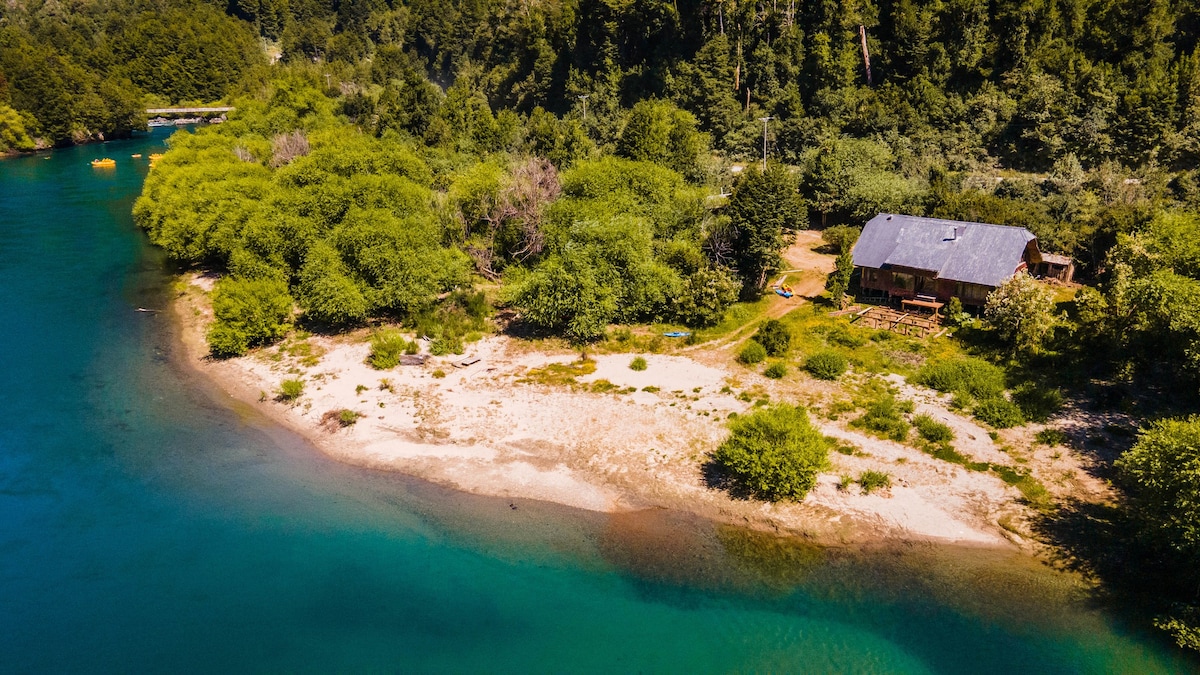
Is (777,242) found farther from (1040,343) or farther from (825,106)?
(825,106)

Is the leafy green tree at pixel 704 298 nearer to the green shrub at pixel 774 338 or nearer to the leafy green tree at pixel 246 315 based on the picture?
the green shrub at pixel 774 338

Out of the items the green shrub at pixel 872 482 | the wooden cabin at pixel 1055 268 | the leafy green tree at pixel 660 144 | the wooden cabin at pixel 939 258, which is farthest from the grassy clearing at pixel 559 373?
the wooden cabin at pixel 1055 268

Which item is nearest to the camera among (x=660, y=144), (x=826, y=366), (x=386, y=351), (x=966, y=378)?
(x=966, y=378)

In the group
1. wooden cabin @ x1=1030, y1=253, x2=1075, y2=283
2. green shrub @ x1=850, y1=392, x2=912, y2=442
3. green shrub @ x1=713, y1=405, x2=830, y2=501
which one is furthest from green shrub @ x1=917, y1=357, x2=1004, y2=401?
wooden cabin @ x1=1030, y1=253, x2=1075, y2=283

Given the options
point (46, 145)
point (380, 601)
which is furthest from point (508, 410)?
point (46, 145)

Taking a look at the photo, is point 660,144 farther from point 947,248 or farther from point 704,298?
point 947,248

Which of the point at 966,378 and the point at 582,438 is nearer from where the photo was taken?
the point at 582,438

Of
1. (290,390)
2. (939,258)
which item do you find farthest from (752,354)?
(290,390)
